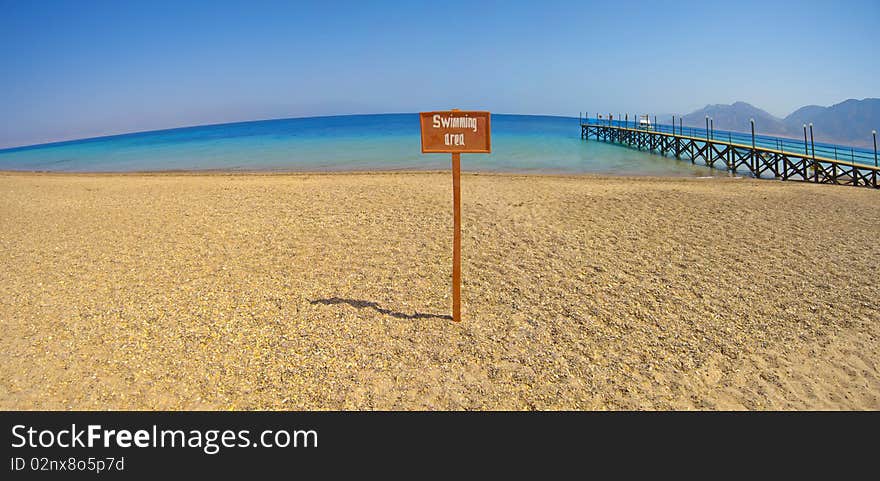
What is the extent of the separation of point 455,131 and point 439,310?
217 centimetres

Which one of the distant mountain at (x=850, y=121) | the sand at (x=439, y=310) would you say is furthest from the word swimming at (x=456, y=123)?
the distant mountain at (x=850, y=121)

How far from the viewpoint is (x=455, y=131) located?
15.1 ft

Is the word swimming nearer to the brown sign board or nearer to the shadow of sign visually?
the brown sign board

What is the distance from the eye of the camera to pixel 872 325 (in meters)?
5.19

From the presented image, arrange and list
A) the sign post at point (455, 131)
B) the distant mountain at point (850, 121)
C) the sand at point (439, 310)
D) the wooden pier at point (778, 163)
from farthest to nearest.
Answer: the distant mountain at point (850, 121)
the wooden pier at point (778, 163)
the sign post at point (455, 131)
the sand at point (439, 310)

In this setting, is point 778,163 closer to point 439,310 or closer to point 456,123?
point 439,310

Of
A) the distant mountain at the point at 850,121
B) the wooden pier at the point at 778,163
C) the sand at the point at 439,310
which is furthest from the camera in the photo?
the distant mountain at the point at 850,121

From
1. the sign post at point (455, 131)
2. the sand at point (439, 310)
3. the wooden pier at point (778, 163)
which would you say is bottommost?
the sand at point (439, 310)

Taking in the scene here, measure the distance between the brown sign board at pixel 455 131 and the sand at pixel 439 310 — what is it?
6.44ft

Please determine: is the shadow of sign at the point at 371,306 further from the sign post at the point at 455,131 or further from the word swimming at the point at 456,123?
the word swimming at the point at 456,123

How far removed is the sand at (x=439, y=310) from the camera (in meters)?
4.00
